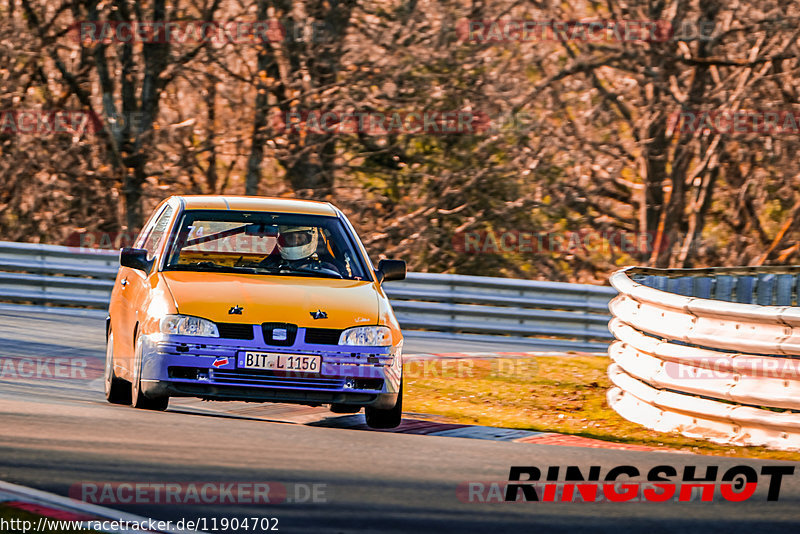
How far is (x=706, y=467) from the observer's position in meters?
7.62

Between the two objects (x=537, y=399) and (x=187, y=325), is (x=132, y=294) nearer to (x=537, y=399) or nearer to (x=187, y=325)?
(x=187, y=325)

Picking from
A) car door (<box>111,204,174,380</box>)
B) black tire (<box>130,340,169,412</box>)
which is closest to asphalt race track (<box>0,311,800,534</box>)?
black tire (<box>130,340,169,412</box>)

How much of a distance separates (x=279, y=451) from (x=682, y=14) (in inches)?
620

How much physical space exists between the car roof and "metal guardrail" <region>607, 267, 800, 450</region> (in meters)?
2.57

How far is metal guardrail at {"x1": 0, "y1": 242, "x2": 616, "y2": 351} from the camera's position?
16750 millimetres

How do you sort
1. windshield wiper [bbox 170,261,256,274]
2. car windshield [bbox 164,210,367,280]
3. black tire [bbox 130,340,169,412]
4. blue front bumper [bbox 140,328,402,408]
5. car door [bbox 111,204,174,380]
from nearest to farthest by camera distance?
blue front bumper [bbox 140,328,402,408], black tire [bbox 130,340,169,412], car door [bbox 111,204,174,380], windshield wiper [bbox 170,261,256,274], car windshield [bbox 164,210,367,280]

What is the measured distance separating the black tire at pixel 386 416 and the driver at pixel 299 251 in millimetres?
1169

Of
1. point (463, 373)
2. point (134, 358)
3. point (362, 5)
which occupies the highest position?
point (362, 5)

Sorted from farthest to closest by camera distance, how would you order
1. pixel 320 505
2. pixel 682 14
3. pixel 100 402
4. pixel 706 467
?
pixel 682 14, pixel 100 402, pixel 706 467, pixel 320 505

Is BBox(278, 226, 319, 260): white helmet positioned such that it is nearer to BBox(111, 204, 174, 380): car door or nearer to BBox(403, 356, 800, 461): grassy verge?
BBox(111, 204, 174, 380): car door

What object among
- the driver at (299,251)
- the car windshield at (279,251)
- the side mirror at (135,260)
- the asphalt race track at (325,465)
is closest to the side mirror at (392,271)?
the car windshield at (279,251)

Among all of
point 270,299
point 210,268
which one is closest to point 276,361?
point 270,299

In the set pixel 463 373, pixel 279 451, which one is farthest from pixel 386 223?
pixel 279 451

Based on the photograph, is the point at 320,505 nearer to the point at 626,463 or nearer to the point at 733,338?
the point at 626,463
